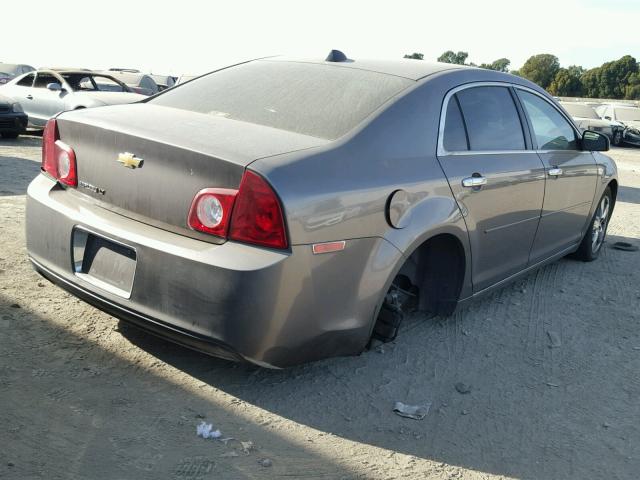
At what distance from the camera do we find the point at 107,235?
122 inches

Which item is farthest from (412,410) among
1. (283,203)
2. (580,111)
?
(580,111)

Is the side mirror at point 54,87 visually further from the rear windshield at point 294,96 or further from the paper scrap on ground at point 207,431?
the paper scrap on ground at point 207,431

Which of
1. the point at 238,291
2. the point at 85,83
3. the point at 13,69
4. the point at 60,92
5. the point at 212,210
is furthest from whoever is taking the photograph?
the point at 13,69

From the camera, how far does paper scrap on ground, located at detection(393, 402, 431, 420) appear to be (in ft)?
10.5

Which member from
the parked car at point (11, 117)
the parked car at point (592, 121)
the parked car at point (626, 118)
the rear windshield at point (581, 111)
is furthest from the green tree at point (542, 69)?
the parked car at point (11, 117)

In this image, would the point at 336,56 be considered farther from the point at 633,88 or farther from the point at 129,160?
the point at 633,88

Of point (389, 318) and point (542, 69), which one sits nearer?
point (389, 318)

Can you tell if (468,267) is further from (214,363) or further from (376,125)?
(214,363)

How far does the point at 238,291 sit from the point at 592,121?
20.3m

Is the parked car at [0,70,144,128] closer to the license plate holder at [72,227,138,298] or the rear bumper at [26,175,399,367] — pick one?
the license plate holder at [72,227,138,298]

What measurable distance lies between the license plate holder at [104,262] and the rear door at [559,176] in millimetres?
2929

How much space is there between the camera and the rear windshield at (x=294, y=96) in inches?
133

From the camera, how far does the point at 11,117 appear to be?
12492mm

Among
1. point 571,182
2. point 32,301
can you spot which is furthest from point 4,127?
point 571,182
